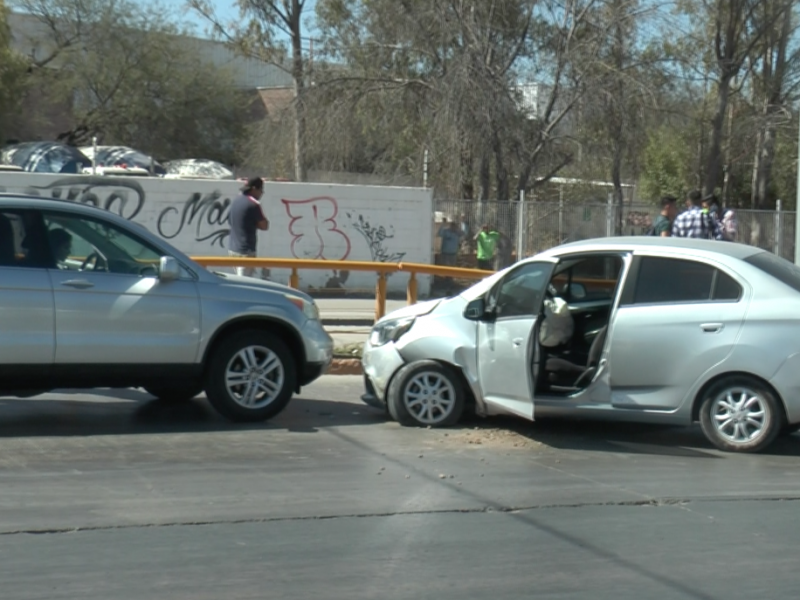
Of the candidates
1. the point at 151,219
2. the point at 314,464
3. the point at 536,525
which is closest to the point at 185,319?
the point at 314,464

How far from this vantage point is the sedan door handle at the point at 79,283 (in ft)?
27.3

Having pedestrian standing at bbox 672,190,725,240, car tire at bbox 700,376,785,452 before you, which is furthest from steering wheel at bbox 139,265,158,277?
pedestrian standing at bbox 672,190,725,240

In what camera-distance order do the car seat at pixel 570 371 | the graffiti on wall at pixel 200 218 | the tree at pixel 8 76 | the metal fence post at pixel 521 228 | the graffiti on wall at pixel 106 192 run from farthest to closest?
1. the tree at pixel 8 76
2. the metal fence post at pixel 521 228
3. the graffiti on wall at pixel 200 218
4. the graffiti on wall at pixel 106 192
5. the car seat at pixel 570 371

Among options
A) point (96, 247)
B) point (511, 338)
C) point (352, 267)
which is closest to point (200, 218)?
point (352, 267)

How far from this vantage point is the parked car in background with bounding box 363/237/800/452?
8078 mm

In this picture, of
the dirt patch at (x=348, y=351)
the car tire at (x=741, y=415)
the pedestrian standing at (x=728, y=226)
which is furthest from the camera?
the pedestrian standing at (x=728, y=226)

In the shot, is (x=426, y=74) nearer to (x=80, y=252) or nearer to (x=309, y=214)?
(x=309, y=214)

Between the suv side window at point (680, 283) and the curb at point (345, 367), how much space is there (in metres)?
4.29

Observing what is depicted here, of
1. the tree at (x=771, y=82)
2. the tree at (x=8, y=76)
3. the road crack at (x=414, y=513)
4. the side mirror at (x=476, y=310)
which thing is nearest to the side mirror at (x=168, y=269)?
the side mirror at (x=476, y=310)

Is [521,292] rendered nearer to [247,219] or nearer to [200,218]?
[247,219]

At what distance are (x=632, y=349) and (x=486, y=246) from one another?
54.0 feet

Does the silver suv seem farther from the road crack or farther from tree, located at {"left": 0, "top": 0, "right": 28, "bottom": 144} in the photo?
tree, located at {"left": 0, "top": 0, "right": 28, "bottom": 144}

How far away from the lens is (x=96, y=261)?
855 cm

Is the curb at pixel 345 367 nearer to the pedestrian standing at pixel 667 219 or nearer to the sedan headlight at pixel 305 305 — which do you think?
the sedan headlight at pixel 305 305
